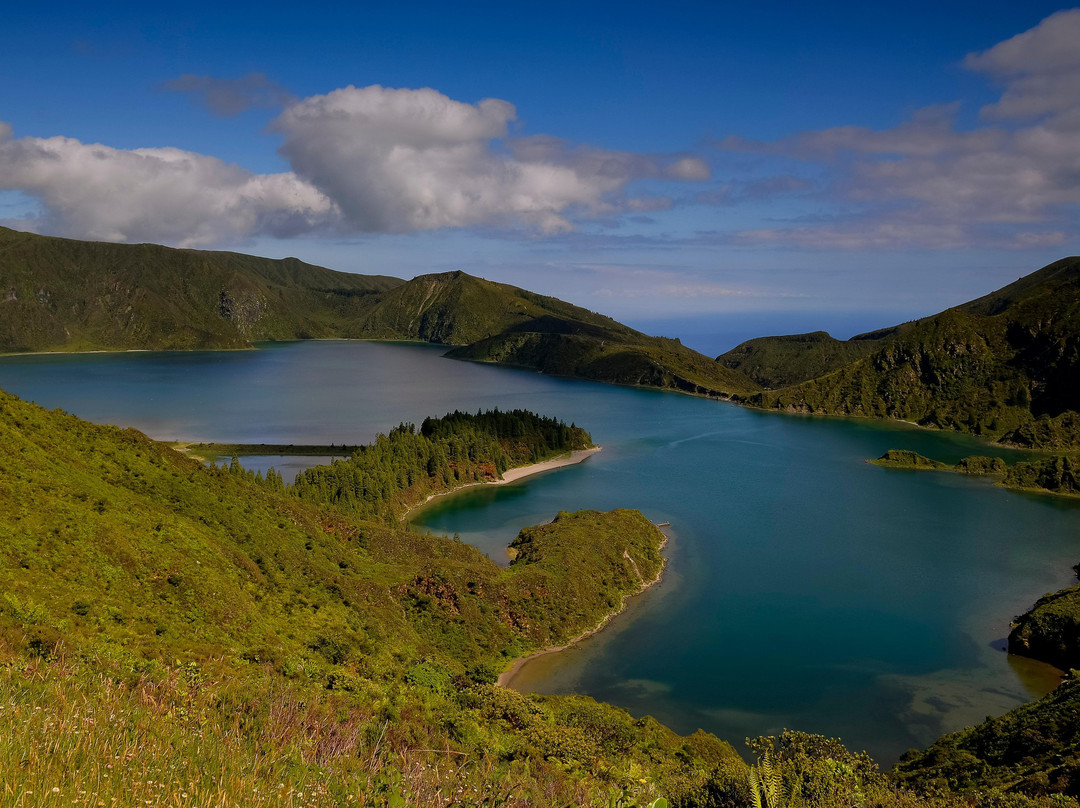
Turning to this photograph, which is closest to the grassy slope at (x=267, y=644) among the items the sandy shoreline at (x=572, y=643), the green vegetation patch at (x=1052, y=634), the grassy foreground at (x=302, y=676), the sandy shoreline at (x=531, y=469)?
the grassy foreground at (x=302, y=676)

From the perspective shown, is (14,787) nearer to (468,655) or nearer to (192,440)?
(468,655)

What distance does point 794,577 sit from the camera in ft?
254

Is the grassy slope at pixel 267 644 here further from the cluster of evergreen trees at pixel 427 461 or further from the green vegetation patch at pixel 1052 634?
the green vegetation patch at pixel 1052 634

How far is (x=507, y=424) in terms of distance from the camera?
14150 cm

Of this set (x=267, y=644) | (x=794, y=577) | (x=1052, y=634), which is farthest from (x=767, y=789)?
(x=794, y=577)

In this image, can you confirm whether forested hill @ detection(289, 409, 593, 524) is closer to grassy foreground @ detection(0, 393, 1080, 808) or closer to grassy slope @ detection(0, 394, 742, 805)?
grassy foreground @ detection(0, 393, 1080, 808)

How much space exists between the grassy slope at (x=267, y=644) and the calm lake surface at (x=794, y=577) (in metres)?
8.05

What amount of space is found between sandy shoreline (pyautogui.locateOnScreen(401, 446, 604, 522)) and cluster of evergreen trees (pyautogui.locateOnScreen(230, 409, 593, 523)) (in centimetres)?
97

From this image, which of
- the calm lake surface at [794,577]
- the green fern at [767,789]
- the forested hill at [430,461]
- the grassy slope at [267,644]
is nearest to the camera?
the green fern at [767,789]

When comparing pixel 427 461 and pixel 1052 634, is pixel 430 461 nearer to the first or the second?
pixel 427 461

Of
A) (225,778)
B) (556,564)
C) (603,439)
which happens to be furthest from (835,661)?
(603,439)

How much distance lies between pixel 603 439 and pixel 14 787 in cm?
15739

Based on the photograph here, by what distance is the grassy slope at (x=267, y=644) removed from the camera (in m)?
11.2

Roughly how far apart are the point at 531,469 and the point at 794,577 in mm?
61620
